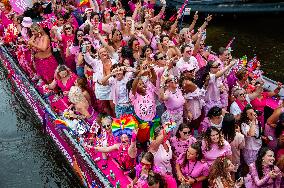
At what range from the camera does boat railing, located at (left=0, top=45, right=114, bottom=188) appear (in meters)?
5.19

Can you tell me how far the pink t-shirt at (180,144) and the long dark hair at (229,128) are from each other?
1.32ft

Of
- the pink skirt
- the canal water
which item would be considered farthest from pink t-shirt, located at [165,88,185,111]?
the pink skirt

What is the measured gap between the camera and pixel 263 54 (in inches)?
488

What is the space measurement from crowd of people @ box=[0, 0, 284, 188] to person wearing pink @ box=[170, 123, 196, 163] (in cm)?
1

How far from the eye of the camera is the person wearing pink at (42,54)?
7.24 metres

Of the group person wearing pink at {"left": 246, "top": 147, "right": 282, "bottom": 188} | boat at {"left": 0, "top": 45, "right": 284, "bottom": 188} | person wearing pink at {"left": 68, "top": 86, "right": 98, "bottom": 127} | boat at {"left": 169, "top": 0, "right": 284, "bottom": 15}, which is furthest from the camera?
boat at {"left": 169, "top": 0, "right": 284, "bottom": 15}

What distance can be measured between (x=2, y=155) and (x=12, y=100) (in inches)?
87.7

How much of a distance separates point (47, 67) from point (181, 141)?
3.68 m

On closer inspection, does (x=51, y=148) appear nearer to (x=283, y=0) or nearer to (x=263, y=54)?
(x=263, y=54)

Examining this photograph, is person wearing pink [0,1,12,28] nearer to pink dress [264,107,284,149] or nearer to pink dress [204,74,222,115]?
pink dress [204,74,222,115]

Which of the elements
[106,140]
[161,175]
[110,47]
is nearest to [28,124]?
[110,47]

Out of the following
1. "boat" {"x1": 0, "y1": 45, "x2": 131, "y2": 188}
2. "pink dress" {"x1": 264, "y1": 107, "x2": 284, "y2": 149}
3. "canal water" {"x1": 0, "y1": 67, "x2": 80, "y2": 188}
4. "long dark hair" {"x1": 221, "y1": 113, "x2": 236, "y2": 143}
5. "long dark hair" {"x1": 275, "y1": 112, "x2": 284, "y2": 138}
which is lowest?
"canal water" {"x1": 0, "y1": 67, "x2": 80, "y2": 188}

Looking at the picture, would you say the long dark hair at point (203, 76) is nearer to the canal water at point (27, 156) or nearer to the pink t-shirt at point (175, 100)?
the pink t-shirt at point (175, 100)

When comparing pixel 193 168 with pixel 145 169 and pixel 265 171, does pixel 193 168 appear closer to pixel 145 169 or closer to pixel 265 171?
pixel 145 169
